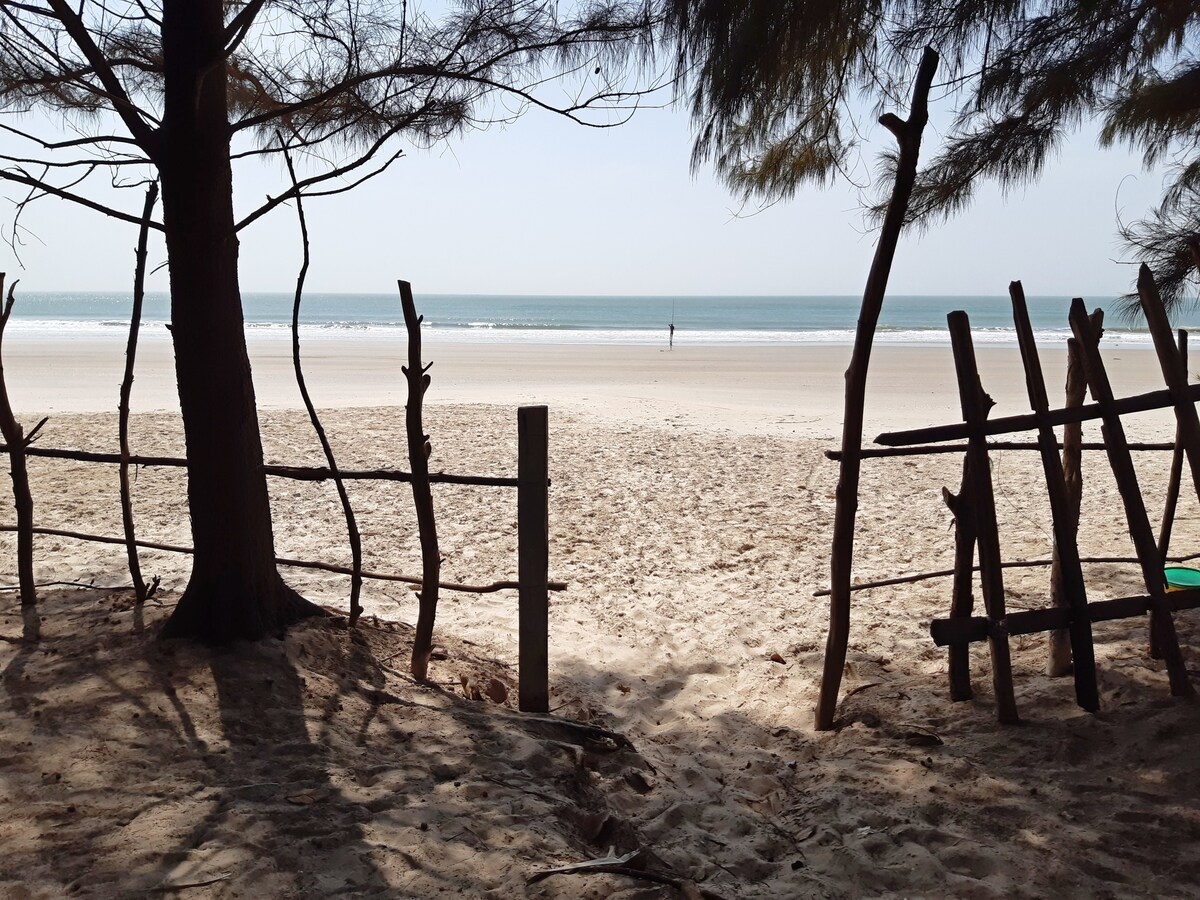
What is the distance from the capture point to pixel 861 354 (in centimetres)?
298

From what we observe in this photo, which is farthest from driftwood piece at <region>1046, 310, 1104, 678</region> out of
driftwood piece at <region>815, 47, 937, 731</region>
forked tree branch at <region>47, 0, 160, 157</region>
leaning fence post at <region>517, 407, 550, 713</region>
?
forked tree branch at <region>47, 0, 160, 157</region>

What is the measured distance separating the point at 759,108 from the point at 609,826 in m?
2.53

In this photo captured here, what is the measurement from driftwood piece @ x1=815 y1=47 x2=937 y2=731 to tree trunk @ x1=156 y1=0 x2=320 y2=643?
2.03 metres

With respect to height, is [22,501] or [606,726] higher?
[22,501]

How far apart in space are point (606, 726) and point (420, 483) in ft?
3.77

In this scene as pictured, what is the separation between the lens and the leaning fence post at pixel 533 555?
10.0ft

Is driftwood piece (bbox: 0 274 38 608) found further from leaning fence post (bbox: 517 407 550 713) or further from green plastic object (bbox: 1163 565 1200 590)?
green plastic object (bbox: 1163 565 1200 590)

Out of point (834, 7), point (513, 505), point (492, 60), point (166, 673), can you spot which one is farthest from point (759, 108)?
point (513, 505)

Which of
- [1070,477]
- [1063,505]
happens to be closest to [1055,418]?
[1063,505]

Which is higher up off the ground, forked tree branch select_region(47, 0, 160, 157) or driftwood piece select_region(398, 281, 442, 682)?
forked tree branch select_region(47, 0, 160, 157)

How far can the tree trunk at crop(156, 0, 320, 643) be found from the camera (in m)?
2.98

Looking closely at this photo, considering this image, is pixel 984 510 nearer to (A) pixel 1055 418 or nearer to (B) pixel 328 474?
(A) pixel 1055 418

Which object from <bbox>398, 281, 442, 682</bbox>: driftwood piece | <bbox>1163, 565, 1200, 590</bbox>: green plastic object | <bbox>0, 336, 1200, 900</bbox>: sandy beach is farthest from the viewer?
<bbox>1163, 565, 1200, 590</bbox>: green plastic object

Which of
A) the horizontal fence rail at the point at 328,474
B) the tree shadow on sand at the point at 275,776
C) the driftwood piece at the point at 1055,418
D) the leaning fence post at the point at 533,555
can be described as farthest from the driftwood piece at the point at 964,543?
the horizontal fence rail at the point at 328,474
